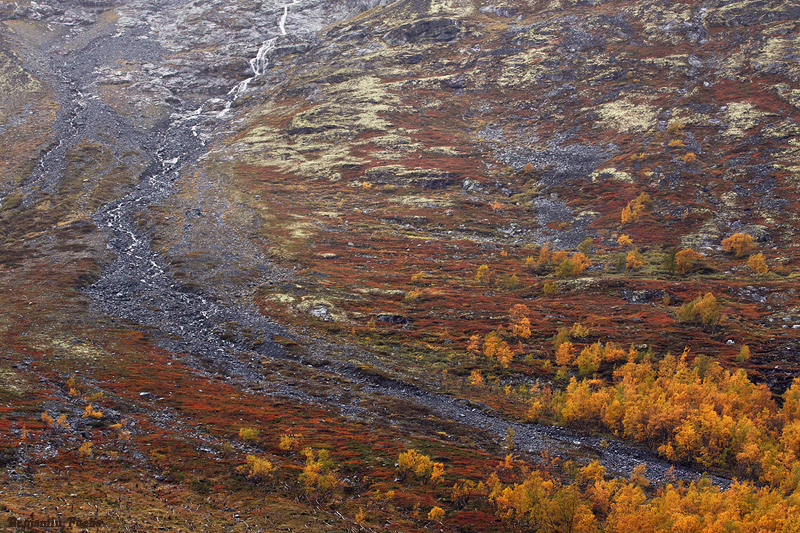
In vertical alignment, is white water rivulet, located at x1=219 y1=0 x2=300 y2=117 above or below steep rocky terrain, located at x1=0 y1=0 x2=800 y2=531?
above

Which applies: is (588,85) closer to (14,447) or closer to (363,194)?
(363,194)

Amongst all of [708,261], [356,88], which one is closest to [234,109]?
[356,88]

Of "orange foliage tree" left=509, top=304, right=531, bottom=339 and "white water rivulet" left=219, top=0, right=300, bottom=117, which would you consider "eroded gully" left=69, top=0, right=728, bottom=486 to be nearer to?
"orange foliage tree" left=509, top=304, right=531, bottom=339

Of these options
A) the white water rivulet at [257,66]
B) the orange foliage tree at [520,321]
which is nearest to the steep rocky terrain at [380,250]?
the orange foliage tree at [520,321]

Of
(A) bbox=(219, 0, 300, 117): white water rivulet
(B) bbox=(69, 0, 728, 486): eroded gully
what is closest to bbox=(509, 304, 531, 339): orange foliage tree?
(B) bbox=(69, 0, 728, 486): eroded gully

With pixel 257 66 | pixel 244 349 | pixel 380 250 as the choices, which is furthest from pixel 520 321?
pixel 257 66

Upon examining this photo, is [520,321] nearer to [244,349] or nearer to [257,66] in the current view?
[244,349]

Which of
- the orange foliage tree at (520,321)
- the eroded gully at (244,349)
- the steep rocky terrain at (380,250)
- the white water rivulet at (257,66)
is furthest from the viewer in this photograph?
the white water rivulet at (257,66)

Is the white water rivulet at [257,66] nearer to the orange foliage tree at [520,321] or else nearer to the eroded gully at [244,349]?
the eroded gully at [244,349]
